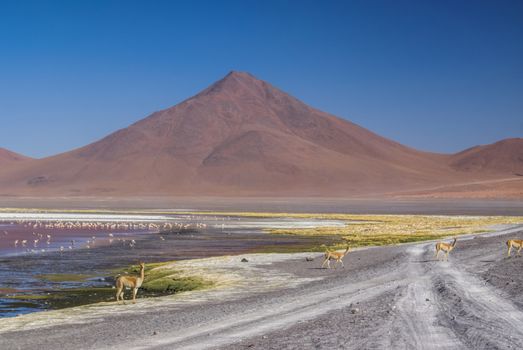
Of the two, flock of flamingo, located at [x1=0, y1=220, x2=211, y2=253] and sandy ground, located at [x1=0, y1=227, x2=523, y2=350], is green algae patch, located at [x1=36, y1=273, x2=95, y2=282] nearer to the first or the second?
sandy ground, located at [x1=0, y1=227, x2=523, y2=350]

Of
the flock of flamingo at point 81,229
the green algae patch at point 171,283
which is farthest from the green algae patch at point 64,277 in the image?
the flock of flamingo at point 81,229

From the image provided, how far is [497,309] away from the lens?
15.7 meters

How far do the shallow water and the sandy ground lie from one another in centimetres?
368

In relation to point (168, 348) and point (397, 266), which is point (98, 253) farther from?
point (168, 348)

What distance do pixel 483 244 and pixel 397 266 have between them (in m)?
9.15

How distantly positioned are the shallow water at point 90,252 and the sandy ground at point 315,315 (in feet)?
12.1

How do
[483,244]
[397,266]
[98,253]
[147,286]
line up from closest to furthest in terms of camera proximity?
[147,286]
[397,266]
[483,244]
[98,253]

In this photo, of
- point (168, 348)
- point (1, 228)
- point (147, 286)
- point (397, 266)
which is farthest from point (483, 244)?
point (1, 228)

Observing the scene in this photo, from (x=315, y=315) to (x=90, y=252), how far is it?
22.1 m

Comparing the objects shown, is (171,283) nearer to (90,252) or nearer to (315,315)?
(315,315)

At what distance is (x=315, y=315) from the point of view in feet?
51.4

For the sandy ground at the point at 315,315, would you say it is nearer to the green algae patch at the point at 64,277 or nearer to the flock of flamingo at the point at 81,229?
the green algae patch at the point at 64,277

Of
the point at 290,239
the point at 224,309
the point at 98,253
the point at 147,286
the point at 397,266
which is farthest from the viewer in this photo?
the point at 290,239

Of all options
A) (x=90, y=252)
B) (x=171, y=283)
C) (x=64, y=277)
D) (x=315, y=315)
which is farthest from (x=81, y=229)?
(x=315, y=315)
